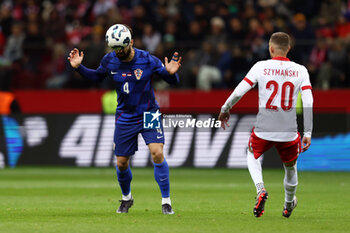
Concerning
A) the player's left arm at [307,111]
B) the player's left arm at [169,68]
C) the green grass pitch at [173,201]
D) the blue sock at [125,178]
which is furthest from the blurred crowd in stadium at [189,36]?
the player's left arm at [307,111]

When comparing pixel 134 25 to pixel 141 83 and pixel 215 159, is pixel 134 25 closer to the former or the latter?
pixel 215 159

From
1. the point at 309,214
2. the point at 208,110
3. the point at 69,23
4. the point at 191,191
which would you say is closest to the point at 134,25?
the point at 69,23

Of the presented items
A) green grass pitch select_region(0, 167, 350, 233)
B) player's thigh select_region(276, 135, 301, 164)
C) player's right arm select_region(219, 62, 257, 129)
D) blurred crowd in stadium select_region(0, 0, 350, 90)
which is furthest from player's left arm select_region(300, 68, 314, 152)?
blurred crowd in stadium select_region(0, 0, 350, 90)

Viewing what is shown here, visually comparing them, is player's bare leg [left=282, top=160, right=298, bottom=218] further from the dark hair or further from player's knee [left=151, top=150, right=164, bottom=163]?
player's knee [left=151, top=150, right=164, bottom=163]

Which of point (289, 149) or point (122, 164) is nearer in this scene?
point (289, 149)

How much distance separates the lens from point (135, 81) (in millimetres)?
10398

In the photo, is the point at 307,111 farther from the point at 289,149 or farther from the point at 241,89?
the point at 241,89

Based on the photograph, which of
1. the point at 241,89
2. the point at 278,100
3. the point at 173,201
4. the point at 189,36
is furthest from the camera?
the point at 189,36

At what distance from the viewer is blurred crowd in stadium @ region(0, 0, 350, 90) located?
21.2m

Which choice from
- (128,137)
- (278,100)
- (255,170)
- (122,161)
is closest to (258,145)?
(255,170)

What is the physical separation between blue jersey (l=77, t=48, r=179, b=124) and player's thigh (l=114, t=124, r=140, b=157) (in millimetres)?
77

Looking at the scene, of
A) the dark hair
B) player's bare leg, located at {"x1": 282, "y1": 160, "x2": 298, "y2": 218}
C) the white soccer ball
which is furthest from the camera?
the white soccer ball

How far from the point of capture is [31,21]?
2442 cm

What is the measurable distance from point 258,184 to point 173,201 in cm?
306
